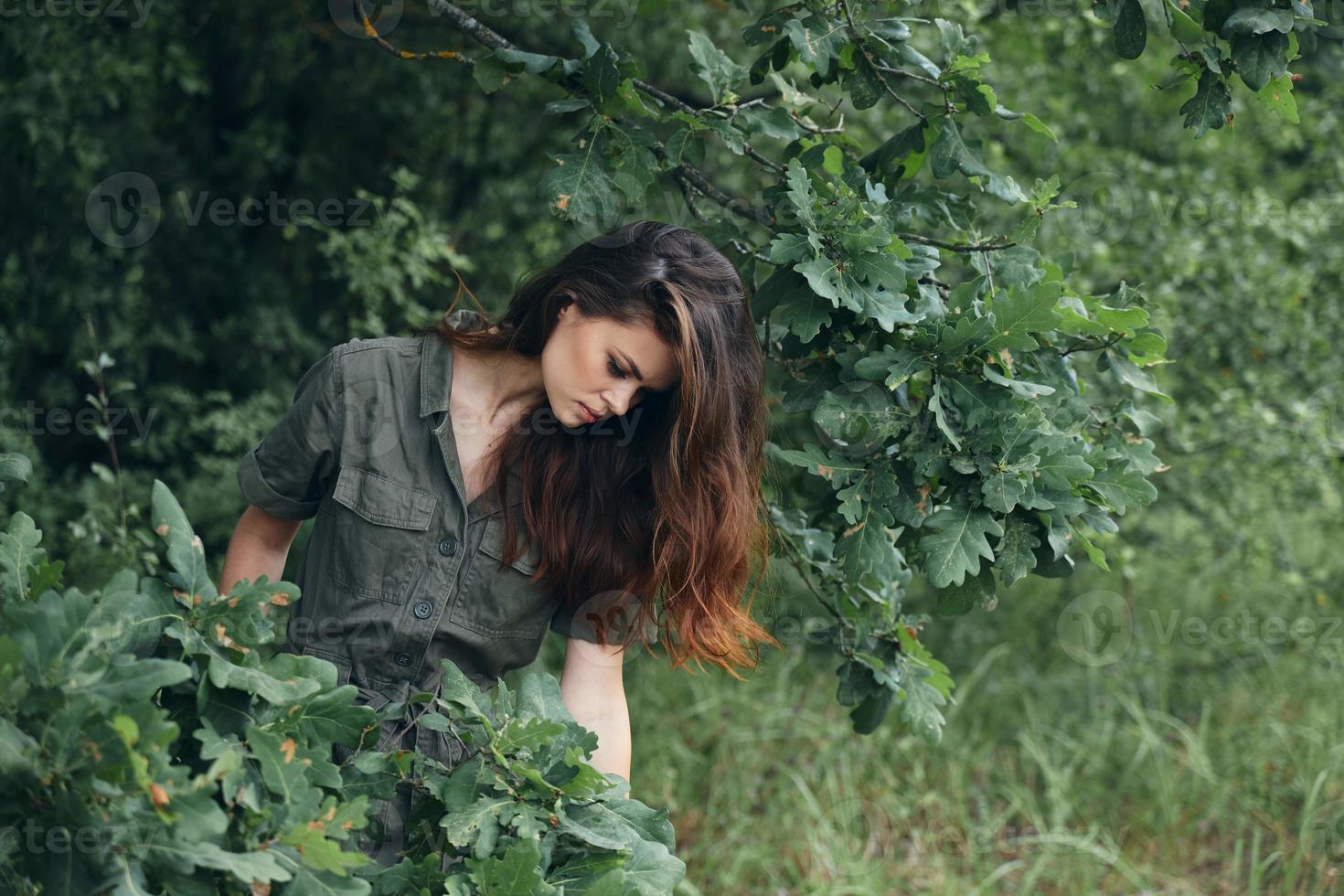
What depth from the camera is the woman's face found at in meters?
1.89

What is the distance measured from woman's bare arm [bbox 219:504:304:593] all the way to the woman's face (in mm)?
527

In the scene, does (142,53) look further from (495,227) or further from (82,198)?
(495,227)

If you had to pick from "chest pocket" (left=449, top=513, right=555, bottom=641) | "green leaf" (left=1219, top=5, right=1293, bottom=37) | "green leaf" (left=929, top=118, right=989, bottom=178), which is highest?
"green leaf" (left=1219, top=5, right=1293, bottom=37)

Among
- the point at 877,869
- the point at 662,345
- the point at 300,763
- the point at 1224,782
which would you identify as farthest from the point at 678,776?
the point at 300,763

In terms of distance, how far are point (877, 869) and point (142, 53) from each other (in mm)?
3478

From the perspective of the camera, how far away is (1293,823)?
3.90 metres

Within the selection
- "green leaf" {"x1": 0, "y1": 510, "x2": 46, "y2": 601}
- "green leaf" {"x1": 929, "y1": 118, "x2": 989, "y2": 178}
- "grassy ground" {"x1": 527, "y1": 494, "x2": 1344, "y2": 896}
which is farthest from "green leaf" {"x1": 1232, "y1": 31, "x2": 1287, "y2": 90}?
"grassy ground" {"x1": 527, "y1": 494, "x2": 1344, "y2": 896}

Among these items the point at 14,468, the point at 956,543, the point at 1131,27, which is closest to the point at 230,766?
the point at 14,468

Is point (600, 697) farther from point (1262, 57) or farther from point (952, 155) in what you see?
point (1262, 57)

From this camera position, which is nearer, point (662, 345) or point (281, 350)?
point (662, 345)

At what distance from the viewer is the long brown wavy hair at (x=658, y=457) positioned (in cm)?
193

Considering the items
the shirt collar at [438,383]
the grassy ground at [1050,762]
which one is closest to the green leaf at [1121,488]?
the shirt collar at [438,383]

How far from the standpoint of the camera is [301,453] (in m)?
1.96

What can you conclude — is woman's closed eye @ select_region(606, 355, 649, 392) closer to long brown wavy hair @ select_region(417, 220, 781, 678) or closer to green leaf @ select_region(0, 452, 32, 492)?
Result: long brown wavy hair @ select_region(417, 220, 781, 678)
